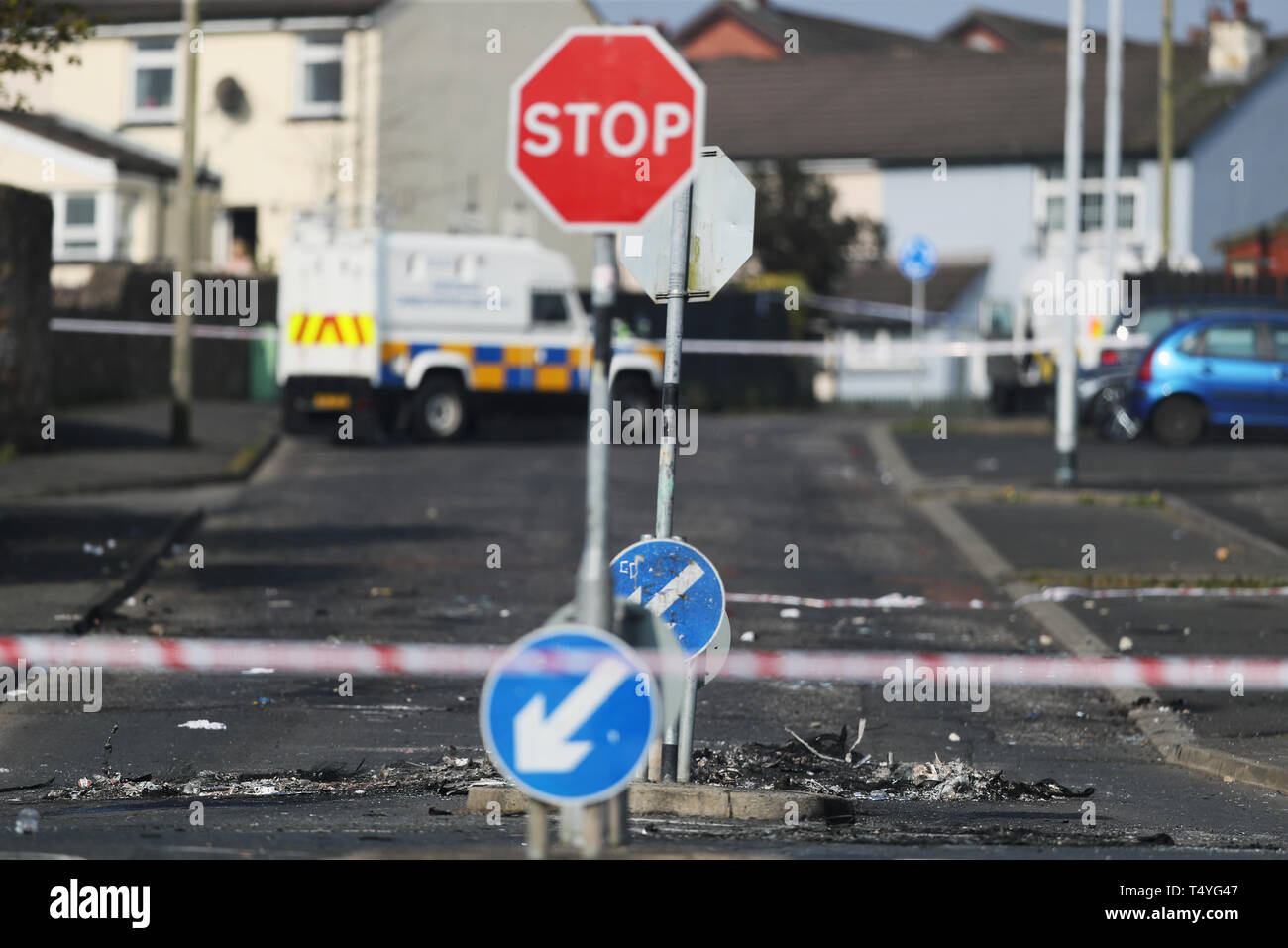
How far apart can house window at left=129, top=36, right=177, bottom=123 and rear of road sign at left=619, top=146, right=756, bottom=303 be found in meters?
33.5

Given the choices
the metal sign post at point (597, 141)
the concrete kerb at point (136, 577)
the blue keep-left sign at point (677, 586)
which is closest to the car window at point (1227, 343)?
the concrete kerb at point (136, 577)

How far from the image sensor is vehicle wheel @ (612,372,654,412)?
27.4m

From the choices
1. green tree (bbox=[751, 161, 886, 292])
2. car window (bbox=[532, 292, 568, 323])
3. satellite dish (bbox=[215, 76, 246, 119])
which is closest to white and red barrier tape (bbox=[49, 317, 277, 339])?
car window (bbox=[532, 292, 568, 323])

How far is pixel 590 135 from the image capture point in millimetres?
6078

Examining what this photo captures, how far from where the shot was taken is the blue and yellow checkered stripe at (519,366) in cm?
2688

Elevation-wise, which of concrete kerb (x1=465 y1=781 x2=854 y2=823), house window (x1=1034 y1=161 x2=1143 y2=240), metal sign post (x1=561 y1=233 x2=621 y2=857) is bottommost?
concrete kerb (x1=465 y1=781 x2=854 y2=823)

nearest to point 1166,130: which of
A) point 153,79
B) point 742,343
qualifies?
point 742,343

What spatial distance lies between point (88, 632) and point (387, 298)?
14070 mm

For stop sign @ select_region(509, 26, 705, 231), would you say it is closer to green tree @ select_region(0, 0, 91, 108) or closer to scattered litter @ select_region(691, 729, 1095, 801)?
scattered litter @ select_region(691, 729, 1095, 801)

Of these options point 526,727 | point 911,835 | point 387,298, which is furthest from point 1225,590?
point 387,298

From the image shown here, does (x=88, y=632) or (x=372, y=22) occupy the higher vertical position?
(x=372, y=22)

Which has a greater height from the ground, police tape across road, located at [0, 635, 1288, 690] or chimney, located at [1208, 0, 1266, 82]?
chimney, located at [1208, 0, 1266, 82]
